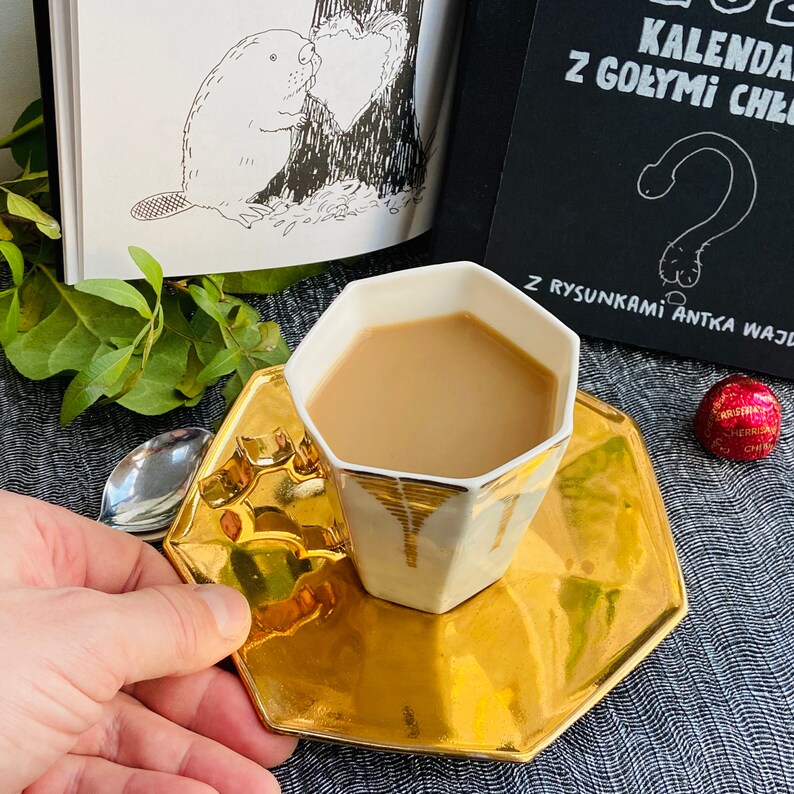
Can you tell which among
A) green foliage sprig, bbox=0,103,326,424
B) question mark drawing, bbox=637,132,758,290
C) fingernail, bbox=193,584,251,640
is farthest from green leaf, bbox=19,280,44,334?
question mark drawing, bbox=637,132,758,290

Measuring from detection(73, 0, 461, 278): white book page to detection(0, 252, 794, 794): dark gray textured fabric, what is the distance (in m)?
0.08

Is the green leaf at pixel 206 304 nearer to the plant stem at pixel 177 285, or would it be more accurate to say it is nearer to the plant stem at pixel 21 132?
the plant stem at pixel 177 285

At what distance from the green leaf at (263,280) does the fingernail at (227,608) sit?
293mm

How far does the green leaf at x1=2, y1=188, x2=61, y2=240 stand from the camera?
56 centimetres

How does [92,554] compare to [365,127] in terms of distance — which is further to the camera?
[365,127]

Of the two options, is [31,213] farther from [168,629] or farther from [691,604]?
[691,604]

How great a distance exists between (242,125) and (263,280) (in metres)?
0.14

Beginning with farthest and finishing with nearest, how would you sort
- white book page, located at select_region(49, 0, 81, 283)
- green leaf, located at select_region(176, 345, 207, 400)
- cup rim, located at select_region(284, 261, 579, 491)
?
green leaf, located at select_region(176, 345, 207, 400), white book page, located at select_region(49, 0, 81, 283), cup rim, located at select_region(284, 261, 579, 491)

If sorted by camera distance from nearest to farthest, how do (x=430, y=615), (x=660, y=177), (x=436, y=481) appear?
(x=436, y=481)
(x=430, y=615)
(x=660, y=177)

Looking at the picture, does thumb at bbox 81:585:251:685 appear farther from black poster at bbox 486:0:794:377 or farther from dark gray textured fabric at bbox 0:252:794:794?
black poster at bbox 486:0:794:377

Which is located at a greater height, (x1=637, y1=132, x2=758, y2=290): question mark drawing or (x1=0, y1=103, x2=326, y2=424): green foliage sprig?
(x1=637, y1=132, x2=758, y2=290): question mark drawing

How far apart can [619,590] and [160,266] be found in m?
0.37

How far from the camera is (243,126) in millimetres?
599

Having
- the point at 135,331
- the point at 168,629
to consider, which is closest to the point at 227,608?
the point at 168,629
